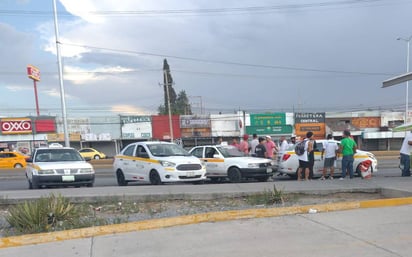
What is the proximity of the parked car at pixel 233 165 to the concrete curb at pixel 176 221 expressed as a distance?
551cm

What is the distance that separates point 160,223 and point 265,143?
343 inches

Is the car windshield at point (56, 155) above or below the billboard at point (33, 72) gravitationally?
below

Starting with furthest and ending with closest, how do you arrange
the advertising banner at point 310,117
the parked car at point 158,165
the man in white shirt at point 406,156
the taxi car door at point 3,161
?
the advertising banner at point 310,117 → the taxi car door at point 3,161 → the man in white shirt at point 406,156 → the parked car at point 158,165

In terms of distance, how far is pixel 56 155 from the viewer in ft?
40.6

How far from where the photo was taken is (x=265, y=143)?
14.6 metres

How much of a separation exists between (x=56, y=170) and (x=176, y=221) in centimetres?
594

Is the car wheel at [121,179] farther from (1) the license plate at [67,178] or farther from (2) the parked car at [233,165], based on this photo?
(2) the parked car at [233,165]

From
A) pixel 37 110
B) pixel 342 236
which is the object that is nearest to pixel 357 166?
pixel 342 236

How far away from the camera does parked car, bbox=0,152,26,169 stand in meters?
29.5

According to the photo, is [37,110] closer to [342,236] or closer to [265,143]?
[265,143]

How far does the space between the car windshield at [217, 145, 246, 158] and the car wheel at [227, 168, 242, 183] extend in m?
0.65

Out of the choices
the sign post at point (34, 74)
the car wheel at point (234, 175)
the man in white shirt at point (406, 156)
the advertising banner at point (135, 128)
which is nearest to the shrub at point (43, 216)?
the car wheel at point (234, 175)

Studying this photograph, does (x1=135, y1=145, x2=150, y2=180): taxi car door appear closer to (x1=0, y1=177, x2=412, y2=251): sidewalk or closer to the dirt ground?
(x1=0, y1=177, x2=412, y2=251): sidewalk

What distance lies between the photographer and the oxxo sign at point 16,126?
41.9 metres
